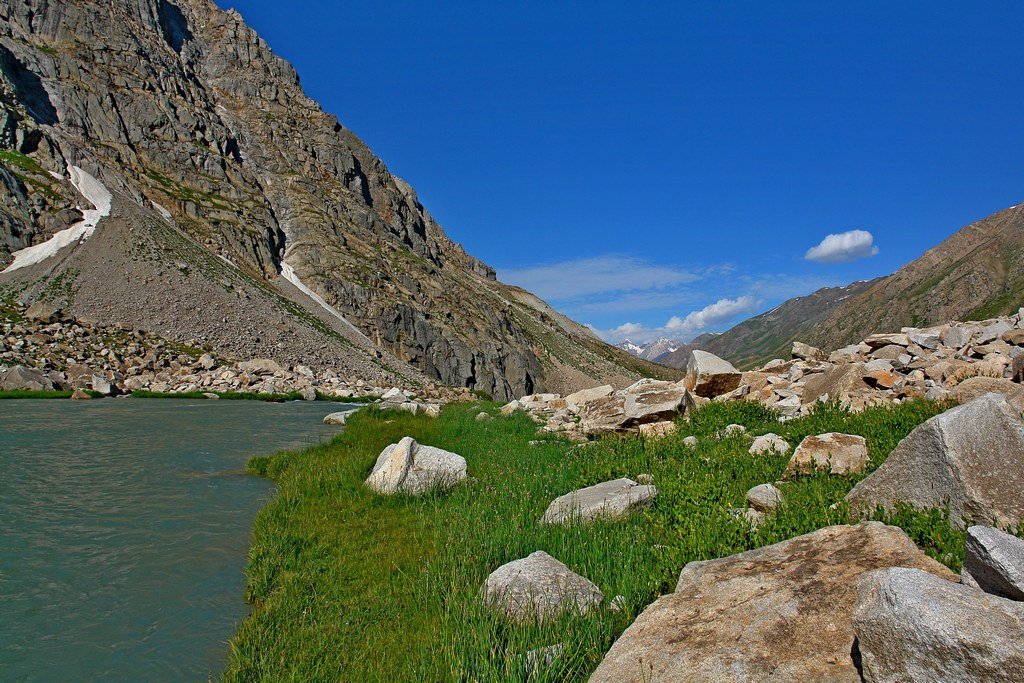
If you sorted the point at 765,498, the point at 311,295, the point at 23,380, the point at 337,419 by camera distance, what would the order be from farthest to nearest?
the point at 311,295 < the point at 23,380 < the point at 337,419 < the point at 765,498

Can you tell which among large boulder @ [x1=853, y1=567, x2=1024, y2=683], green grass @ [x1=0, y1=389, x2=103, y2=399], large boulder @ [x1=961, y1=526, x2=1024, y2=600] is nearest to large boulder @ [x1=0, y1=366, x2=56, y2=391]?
green grass @ [x1=0, y1=389, x2=103, y2=399]

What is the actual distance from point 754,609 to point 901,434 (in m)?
7.09

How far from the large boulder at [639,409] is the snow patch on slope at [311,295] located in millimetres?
73430

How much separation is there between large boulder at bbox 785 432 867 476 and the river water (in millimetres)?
8324

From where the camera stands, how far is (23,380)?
35.0 meters

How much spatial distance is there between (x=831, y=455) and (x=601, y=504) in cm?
376

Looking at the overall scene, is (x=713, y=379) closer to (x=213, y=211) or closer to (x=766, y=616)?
(x=766, y=616)

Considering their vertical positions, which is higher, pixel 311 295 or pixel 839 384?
pixel 311 295

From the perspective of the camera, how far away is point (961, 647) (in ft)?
9.52

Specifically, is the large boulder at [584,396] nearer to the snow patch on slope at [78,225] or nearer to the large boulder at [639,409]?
the large boulder at [639,409]

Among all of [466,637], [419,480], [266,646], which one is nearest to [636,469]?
[419,480]

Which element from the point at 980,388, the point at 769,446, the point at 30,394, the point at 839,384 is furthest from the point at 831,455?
the point at 30,394

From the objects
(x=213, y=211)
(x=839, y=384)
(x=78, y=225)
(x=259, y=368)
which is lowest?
(x=839, y=384)

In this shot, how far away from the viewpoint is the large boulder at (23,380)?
34.4m
